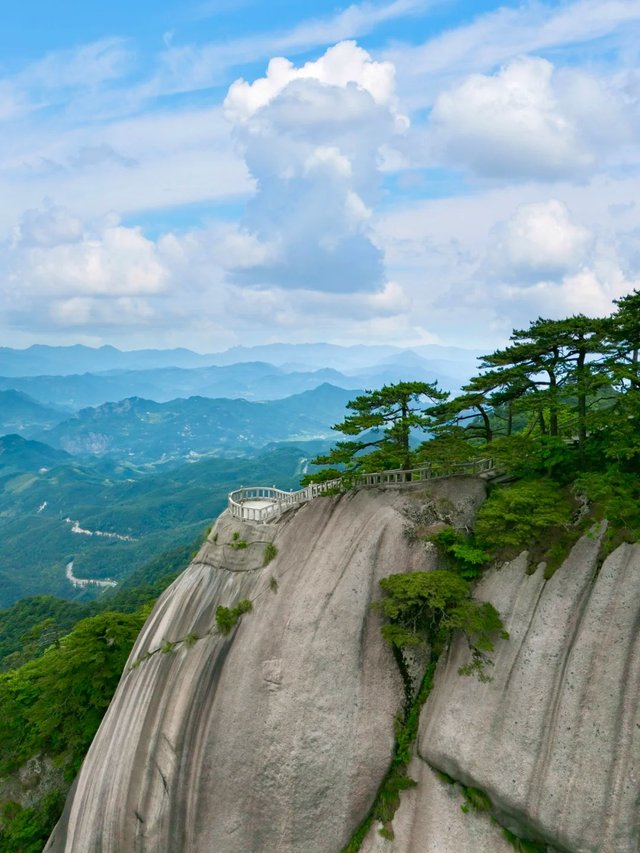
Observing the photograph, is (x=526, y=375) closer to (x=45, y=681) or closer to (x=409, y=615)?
(x=409, y=615)

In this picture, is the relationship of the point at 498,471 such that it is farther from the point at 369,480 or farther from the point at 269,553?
the point at 269,553

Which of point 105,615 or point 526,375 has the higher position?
point 526,375

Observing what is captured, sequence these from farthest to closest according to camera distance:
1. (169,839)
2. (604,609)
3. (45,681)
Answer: (45,681) < (169,839) < (604,609)

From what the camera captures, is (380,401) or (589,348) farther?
(380,401)

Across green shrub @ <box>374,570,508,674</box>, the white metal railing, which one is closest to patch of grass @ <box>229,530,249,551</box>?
the white metal railing

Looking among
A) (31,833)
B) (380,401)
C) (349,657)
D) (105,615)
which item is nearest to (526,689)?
(349,657)

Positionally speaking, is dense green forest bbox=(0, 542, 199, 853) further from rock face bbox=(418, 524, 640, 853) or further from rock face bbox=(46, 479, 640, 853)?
rock face bbox=(418, 524, 640, 853)
